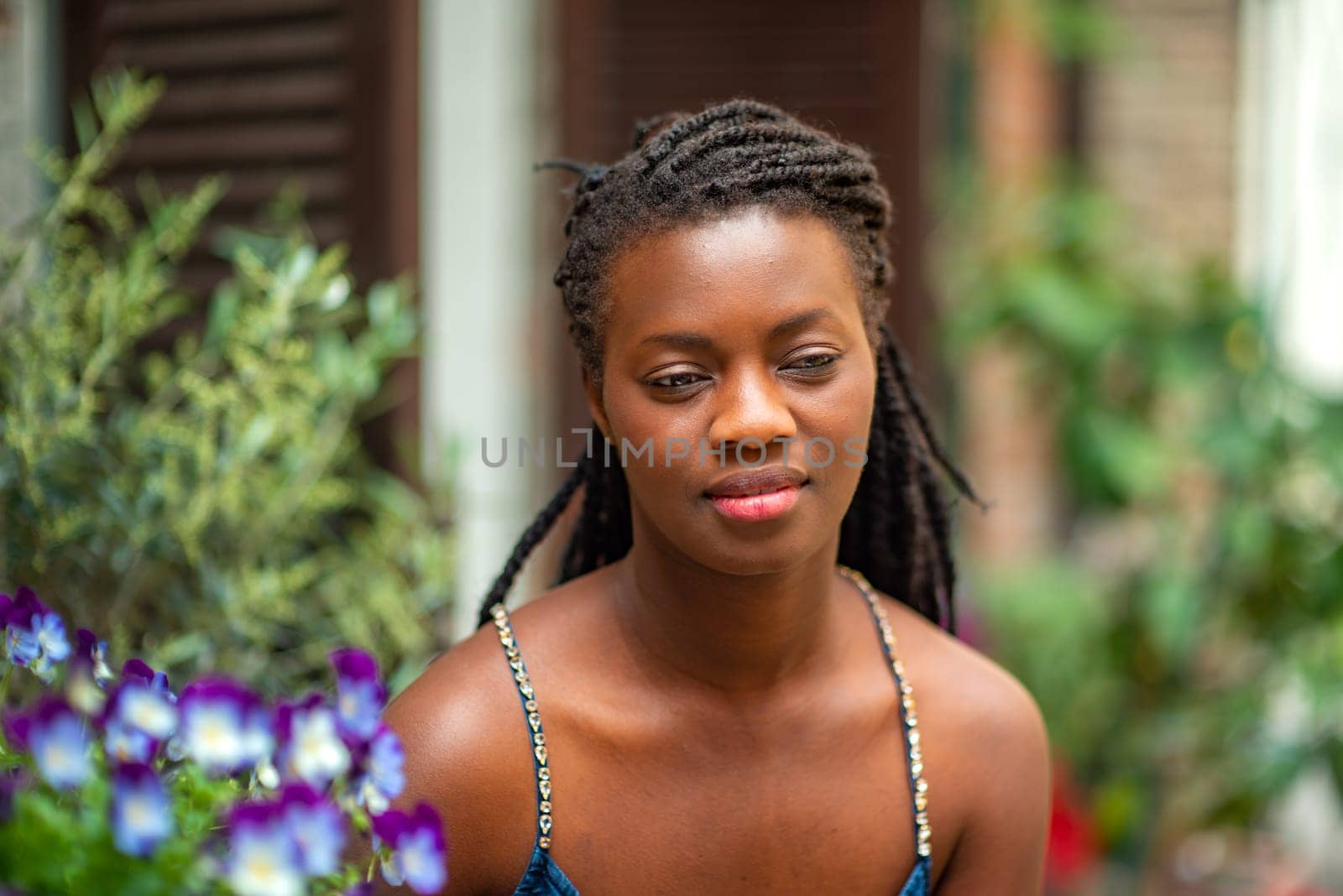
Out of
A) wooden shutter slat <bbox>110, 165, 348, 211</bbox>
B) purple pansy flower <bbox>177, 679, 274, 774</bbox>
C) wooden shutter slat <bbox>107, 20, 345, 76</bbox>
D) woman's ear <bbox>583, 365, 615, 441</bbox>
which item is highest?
wooden shutter slat <bbox>107, 20, 345, 76</bbox>

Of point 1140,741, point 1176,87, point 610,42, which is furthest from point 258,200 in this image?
point 1176,87

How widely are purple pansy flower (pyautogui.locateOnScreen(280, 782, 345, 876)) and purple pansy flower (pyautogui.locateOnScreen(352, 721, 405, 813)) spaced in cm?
12

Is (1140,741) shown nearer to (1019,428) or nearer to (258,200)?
(1019,428)

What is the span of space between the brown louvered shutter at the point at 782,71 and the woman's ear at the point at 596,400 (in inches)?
78.2

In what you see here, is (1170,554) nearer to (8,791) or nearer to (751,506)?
(751,506)


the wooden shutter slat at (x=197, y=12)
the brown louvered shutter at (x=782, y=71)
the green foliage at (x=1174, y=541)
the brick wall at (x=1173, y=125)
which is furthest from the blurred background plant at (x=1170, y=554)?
the wooden shutter slat at (x=197, y=12)

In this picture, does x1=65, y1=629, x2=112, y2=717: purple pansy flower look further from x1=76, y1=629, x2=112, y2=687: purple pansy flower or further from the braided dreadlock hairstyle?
the braided dreadlock hairstyle

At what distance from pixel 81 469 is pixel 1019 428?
370 centimetres

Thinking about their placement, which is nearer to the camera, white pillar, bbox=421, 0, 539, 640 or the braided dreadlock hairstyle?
Result: the braided dreadlock hairstyle

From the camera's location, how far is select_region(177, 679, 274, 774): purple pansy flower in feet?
3.06

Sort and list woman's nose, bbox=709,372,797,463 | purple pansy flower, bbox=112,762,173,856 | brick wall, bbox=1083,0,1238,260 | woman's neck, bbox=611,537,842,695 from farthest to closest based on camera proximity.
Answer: brick wall, bbox=1083,0,1238,260, woman's neck, bbox=611,537,842,695, woman's nose, bbox=709,372,797,463, purple pansy flower, bbox=112,762,173,856

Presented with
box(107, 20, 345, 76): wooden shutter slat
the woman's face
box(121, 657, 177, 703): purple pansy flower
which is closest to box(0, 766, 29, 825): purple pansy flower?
box(121, 657, 177, 703): purple pansy flower

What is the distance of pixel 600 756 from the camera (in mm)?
1432

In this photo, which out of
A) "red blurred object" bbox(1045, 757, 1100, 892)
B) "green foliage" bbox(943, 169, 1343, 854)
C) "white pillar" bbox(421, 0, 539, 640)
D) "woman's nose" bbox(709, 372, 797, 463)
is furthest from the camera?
"white pillar" bbox(421, 0, 539, 640)
